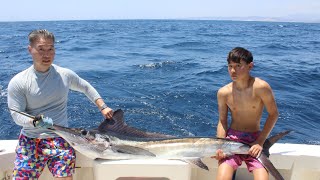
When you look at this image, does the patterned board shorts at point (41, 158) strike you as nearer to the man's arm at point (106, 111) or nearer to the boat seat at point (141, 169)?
the boat seat at point (141, 169)

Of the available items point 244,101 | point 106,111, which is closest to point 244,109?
point 244,101

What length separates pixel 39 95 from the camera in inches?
102

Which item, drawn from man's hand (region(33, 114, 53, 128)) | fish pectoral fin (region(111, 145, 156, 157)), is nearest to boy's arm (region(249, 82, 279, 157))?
fish pectoral fin (region(111, 145, 156, 157))

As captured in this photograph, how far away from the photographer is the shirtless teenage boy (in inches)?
105

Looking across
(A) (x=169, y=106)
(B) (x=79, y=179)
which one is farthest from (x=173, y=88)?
(B) (x=79, y=179)

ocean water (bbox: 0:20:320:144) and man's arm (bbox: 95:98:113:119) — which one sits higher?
man's arm (bbox: 95:98:113:119)

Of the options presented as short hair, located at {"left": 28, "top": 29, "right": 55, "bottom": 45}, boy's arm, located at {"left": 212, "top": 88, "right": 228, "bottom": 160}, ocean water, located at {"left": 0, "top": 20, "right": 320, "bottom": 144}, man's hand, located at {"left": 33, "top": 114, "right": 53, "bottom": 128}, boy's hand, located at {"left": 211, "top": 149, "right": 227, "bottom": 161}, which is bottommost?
ocean water, located at {"left": 0, "top": 20, "right": 320, "bottom": 144}

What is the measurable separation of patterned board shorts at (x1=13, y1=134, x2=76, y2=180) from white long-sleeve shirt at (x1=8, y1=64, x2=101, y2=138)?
6 centimetres

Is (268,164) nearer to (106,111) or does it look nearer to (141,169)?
(141,169)

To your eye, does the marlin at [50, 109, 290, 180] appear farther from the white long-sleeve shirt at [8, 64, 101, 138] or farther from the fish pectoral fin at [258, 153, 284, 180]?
the white long-sleeve shirt at [8, 64, 101, 138]

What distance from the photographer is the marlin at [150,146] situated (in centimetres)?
252

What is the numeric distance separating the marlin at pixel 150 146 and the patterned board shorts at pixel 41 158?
0.19 meters

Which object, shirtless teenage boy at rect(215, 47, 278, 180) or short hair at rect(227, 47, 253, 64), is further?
short hair at rect(227, 47, 253, 64)

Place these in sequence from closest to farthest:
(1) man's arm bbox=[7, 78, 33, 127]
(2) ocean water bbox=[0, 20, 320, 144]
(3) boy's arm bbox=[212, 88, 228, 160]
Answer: (1) man's arm bbox=[7, 78, 33, 127]
(3) boy's arm bbox=[212, 88, 228, 160]
(2) ocean water bbox=[0, 20, 320, 144]
